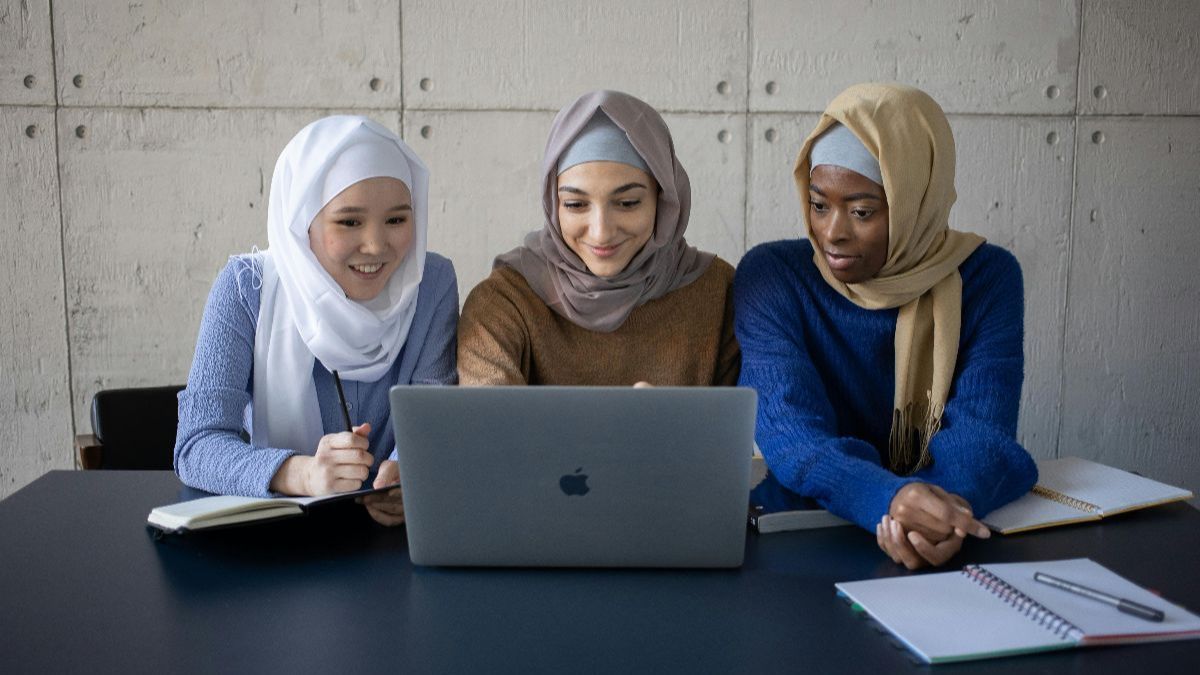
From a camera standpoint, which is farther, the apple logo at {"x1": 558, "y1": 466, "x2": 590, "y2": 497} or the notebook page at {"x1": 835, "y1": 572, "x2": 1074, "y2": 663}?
the apple logo at {"x1": 558, "y1": 466, "x2": 590, "y2": 497}

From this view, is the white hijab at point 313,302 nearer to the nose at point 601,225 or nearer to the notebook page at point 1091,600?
the nose at point 601,225

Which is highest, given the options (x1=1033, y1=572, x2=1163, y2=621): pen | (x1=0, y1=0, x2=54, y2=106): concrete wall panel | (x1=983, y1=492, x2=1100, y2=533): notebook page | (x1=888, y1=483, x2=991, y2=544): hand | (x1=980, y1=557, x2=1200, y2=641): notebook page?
(x1=0, y1=0, x2=54, y2=106): concrete wall panel

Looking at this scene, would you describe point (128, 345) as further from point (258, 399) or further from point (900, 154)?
point (900, 154)

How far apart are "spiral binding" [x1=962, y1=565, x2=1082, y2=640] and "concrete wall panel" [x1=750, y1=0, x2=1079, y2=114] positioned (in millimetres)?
2262

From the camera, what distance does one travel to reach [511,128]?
318 cm

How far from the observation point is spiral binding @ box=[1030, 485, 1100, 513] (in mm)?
1472

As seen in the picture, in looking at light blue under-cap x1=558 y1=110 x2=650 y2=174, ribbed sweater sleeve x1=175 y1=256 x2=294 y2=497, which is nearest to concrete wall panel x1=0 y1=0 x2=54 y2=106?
ribbed sweater sleeve x1=175 y1=256 x2=294 y2=497

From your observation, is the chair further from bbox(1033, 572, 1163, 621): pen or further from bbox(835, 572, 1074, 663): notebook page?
bbox(1033, 572, 1163, 621): pen

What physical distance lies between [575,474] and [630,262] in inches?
36.1

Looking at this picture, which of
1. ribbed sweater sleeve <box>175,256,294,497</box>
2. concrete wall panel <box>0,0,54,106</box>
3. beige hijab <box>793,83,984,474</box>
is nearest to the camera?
ribbed sweater sleeve <box>175,256,294,497</box>

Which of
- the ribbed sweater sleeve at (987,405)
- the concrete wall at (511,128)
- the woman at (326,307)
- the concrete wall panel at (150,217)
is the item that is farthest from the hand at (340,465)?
the concrete wall panel at (150,217)

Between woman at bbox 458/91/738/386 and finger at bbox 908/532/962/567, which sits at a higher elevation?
woman at bbox 458/91/738/386

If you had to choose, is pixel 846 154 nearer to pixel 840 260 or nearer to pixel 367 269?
pixel 840 260

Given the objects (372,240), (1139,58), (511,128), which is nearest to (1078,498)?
(372,240)
